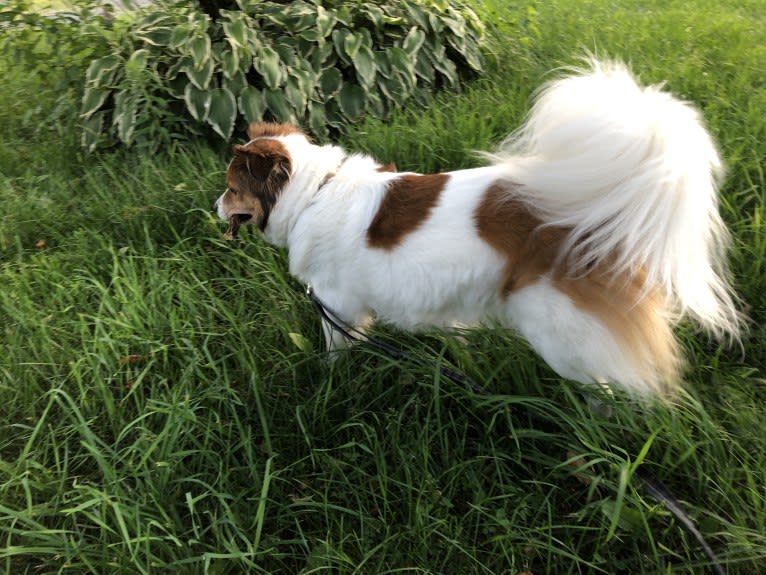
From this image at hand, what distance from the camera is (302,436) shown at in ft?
6.38

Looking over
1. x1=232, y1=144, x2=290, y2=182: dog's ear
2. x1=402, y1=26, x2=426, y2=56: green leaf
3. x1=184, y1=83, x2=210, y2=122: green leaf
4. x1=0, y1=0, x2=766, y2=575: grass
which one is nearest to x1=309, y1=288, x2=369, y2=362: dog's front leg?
x1=0, y1=0, x2=766, y2=575: grass

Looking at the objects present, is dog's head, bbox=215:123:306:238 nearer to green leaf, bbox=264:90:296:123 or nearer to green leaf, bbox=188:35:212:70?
green leaf, bbox=264:90:296:123

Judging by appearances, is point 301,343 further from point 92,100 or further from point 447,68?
point 447,68

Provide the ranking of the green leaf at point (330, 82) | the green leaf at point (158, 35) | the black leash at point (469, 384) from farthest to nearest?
the green leaf at point (330, 82) < the green leaf at point (158, 35) < the black leash at point (469, 384)

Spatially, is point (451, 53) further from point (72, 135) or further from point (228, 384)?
point (228, 384)

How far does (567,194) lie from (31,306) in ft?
8.04

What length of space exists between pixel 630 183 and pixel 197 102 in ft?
9.49

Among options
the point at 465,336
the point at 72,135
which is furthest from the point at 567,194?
the point at 72,135

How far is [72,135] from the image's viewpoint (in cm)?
390

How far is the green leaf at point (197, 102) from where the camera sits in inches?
137

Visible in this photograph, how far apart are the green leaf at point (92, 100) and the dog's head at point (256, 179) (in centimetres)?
200

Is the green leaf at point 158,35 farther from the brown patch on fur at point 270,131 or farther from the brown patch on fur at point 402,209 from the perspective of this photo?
the brown patch on fur at point 402,209

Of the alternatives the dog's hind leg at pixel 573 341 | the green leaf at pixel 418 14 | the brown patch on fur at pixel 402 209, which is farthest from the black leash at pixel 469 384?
the green leaf at pixel 418 14

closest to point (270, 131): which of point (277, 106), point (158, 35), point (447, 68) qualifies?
point (277, 106)
